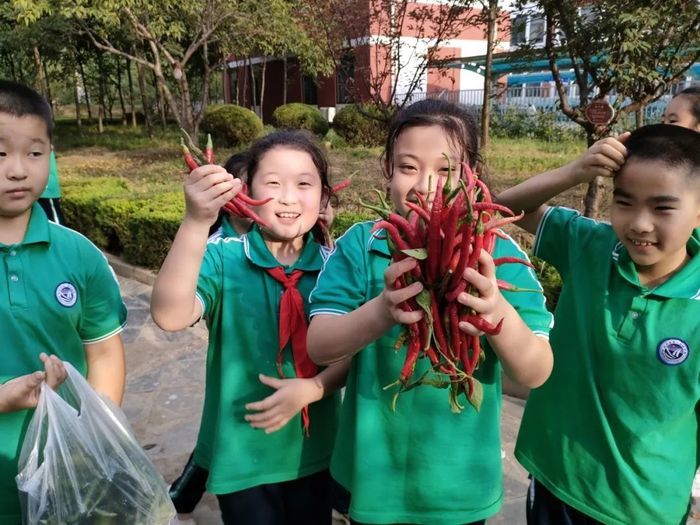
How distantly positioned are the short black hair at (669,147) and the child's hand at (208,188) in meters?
1.12

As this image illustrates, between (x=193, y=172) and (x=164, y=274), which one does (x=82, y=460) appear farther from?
(x=193, y=172)

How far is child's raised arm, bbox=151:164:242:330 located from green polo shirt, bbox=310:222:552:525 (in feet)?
1.07

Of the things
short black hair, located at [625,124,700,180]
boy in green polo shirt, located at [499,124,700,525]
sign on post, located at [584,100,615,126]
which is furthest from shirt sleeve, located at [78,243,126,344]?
sign on post, located at [584,100,615,126]

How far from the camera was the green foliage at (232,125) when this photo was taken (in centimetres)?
1617

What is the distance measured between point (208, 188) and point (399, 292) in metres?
0.56

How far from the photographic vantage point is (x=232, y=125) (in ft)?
53.0

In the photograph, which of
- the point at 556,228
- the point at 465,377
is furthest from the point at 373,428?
the point at 556,228

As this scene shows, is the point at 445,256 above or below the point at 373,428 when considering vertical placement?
above

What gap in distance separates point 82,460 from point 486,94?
8.82m

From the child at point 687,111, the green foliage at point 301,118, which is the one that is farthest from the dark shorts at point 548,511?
the green foliage at point 301,118

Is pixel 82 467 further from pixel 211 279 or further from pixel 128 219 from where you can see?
pixel 128 219

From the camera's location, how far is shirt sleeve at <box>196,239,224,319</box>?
1.73 meters

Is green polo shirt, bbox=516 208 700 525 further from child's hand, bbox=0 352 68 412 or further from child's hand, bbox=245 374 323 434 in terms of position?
child's hand, bbox=0 352 68 412

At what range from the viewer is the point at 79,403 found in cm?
160
